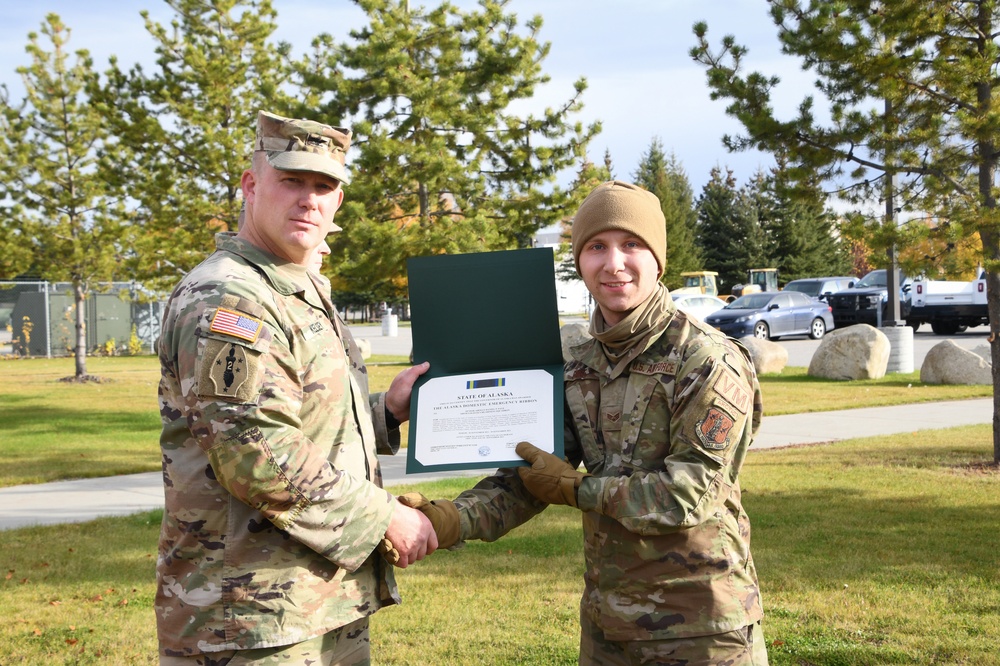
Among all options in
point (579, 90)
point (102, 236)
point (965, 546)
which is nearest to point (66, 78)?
point (102, 236)

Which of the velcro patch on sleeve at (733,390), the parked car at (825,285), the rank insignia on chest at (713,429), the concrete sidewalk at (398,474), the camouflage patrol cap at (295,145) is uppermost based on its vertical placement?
the parked car at (825,285)

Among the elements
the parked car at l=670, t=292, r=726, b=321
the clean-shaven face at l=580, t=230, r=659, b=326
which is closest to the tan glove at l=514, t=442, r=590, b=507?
the clean-shaven face at l=580, t=230, r=659, b=326

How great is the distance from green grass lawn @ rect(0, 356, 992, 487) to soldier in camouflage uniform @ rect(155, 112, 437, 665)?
7.75m

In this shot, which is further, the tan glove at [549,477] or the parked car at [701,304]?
the parked car at [701,304]

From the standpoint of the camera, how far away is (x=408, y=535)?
8.90 feet

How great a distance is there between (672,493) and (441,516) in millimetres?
748

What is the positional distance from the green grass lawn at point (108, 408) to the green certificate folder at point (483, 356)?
7.67 m

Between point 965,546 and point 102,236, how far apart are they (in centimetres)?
1801

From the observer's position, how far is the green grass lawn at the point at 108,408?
33.2 feet

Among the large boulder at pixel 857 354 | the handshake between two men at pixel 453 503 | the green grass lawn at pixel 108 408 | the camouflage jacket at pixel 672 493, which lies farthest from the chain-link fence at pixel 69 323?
the camouflage jacket at pixel 672 493

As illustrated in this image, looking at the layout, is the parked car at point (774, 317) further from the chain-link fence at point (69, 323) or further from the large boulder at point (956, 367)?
the chain-link fence at point (69, 323)

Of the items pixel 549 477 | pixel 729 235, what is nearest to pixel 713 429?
pixel 549 477

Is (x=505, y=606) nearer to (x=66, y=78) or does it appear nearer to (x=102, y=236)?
(x=102, y=236)

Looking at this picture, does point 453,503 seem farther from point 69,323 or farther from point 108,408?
point 69,323
